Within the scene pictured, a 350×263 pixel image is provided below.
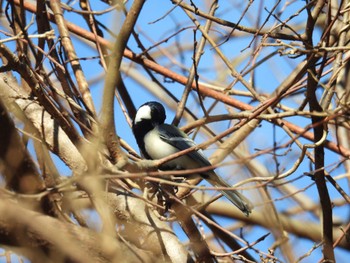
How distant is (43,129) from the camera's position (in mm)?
2930

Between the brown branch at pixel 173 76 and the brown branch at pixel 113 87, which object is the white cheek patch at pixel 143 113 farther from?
the brown branch at pixel 113 87

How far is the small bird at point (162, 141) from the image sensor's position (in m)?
3.64

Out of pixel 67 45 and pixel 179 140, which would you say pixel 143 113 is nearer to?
pixel 179 140

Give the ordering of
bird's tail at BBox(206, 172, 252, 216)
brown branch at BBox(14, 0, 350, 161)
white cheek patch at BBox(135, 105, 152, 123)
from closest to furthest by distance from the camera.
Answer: bird's tail at BBox(206, 172, 252, 216) → brown branch at BBox(14, 0, 350, 161) → white cheek patch at BBox(135, 105, 152, 123)

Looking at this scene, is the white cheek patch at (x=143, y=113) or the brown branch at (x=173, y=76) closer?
the brown branch at (x=173, y=76)

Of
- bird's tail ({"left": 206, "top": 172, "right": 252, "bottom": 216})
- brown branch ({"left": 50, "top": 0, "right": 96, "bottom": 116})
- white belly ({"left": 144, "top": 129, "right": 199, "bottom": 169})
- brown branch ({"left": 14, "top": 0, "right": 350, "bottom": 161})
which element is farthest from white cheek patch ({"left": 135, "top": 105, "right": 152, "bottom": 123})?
bird's tail ({"left": 206, "top": 172, "right": 252, "bottom": 216})

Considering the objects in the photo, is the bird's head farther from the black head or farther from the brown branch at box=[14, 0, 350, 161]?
the brown branch at box=[14, 0, 350, 161]

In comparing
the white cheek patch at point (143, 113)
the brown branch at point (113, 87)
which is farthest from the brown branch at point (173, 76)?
the brown branch at point (113, 87)

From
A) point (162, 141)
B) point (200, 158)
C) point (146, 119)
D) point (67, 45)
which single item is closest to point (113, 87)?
point (67, 45)

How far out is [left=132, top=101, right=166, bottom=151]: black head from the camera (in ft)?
13.3

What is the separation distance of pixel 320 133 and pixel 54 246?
1.47m

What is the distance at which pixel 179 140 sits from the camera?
149 inches

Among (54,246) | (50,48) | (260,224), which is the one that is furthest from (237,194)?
(54,246)

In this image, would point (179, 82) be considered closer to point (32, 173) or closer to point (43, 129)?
point (43, 129)
